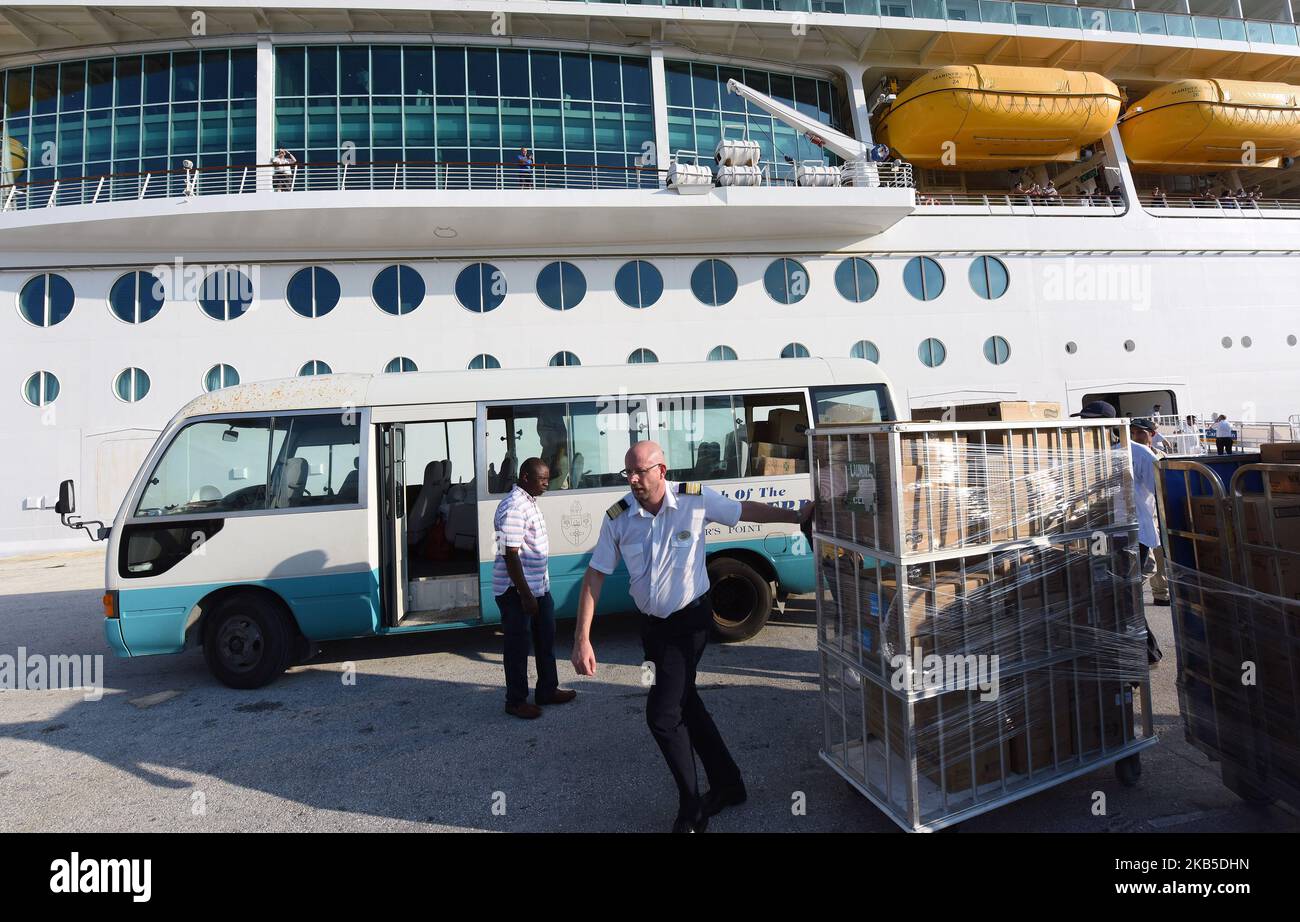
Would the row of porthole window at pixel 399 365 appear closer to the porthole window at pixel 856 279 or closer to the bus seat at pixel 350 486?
the porthole window at pixel 856 279

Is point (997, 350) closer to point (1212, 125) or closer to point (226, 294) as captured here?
point (1212, 125)

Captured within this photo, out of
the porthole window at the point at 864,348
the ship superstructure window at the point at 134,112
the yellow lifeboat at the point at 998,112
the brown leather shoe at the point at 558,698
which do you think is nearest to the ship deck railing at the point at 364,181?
the ship superstructure window at the point at 134,112

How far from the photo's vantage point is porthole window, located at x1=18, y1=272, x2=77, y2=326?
13250 millimetres

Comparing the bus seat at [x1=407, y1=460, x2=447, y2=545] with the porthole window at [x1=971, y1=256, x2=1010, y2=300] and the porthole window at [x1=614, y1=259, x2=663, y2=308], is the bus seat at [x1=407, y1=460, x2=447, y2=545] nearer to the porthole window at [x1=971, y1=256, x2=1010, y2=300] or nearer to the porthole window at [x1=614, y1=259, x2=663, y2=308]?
the porthole window at [x1=614, y1=259, x2=663, y2=308]

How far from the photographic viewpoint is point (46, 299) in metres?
13.3

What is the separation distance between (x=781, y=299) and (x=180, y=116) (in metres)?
15.6

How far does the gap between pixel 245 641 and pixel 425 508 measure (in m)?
1.98

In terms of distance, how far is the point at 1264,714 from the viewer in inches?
108

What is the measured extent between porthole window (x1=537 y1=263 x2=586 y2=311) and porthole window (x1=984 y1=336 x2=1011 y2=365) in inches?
404

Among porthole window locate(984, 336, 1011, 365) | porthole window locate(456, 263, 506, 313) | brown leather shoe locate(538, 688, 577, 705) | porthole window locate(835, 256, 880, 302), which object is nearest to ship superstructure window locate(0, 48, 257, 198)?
porthole window locate(456, 263, 506, 313)

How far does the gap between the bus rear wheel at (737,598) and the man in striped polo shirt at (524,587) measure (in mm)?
1869
